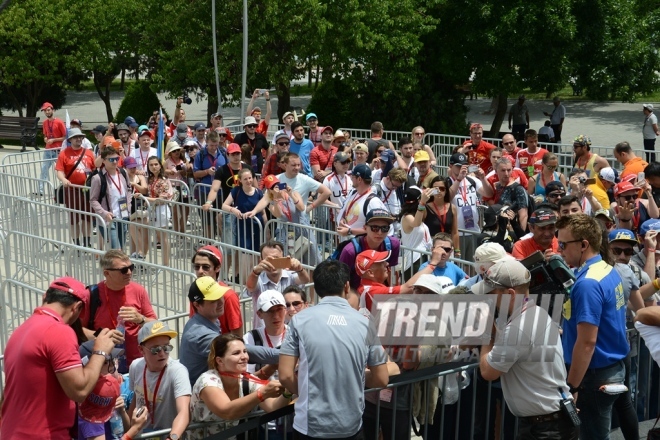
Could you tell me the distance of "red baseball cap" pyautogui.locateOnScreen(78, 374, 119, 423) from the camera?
5.60 metres

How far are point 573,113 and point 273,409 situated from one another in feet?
116

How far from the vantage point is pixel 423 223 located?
32.9ft

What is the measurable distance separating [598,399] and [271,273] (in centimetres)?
291

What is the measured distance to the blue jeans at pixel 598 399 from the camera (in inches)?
244

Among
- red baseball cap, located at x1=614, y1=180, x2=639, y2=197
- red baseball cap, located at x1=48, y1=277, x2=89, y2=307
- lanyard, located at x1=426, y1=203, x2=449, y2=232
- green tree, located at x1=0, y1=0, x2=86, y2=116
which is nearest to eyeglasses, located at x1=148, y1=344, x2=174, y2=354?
red baseball cap, located at x1=48, y1=277, x2=89, y2=307

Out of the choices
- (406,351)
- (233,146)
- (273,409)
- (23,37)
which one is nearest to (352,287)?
(406,351)

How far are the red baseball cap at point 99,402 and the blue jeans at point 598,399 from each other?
3010 mm

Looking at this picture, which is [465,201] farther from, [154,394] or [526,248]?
[154,394]

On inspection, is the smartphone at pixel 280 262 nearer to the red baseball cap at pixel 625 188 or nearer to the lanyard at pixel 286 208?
the lanyard at pixel 286 208

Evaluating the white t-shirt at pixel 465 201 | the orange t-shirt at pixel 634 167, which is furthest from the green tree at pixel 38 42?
the orange t-shirt at pixel 634 167

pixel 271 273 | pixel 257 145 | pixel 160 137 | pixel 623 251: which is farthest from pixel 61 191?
pixel 623 251

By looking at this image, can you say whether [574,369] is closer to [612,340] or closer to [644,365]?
[612,340]

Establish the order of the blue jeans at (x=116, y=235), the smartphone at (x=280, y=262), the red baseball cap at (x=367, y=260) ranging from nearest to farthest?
1. the red baseball cap at (x=367, y=260)
2. the smartphone at (x=280, y=262)
3. the blue jeans at (x=116, y=235)

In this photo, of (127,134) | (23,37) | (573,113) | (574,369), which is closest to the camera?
(574,369)
